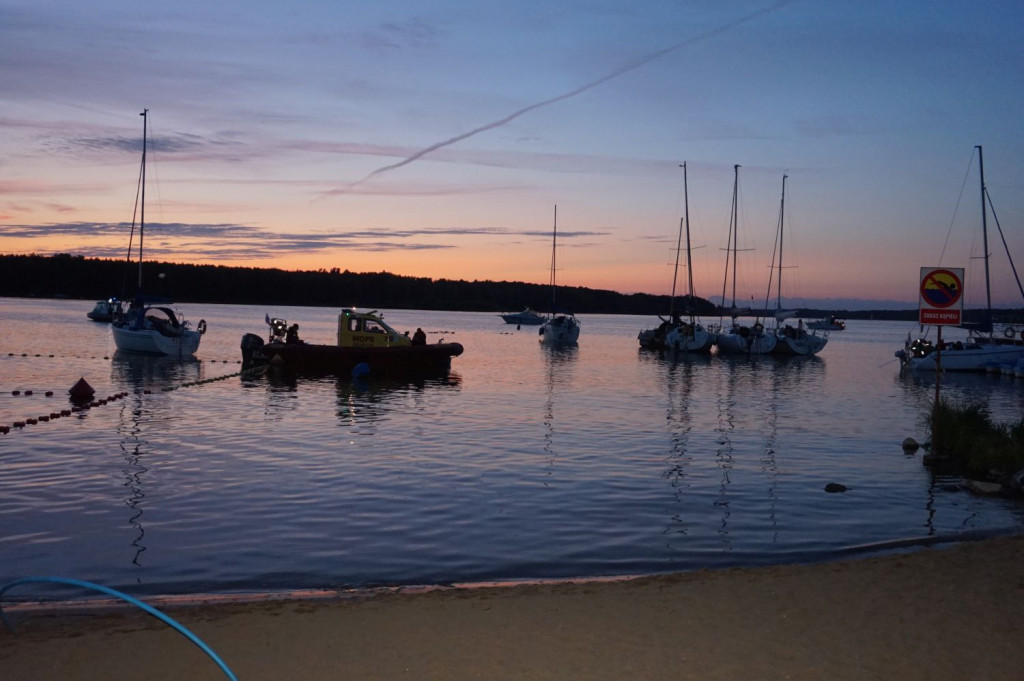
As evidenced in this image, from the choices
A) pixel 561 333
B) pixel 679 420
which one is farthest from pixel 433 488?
pixel 561 333

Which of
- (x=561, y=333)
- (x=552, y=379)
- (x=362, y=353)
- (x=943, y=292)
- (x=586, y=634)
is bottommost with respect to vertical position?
(x=552, y=379)

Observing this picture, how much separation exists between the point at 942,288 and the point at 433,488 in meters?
10.2

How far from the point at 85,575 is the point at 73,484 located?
5.43m

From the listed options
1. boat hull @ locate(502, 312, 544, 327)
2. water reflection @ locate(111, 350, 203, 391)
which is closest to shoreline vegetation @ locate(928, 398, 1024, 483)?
water reflection @ locate(111, 350, 203, 391)

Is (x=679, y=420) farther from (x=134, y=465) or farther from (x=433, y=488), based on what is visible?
(x=134, y=465)

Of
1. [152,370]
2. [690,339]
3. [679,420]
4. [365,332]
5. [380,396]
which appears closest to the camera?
[679,420]

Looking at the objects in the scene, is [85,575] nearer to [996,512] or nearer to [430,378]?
[996,512]

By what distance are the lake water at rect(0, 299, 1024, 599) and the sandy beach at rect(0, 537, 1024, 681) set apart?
1.58m

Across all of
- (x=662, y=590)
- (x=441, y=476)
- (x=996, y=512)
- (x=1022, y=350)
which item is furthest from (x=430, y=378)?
(x=1022, y=350)

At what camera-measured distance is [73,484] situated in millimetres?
14375

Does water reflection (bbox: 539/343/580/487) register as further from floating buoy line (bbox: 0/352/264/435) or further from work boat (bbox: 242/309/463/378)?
floating buoy line (bbox: 0/352/264/435)

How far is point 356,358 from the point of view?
3709 centimetres

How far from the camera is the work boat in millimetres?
37156

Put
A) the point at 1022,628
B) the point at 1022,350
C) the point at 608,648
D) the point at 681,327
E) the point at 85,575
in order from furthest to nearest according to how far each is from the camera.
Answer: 1. the point at 681,327
2. the point at 1022,350
3. the point at 85,575
4. the point at 1022,628
5. the point at 608,648
